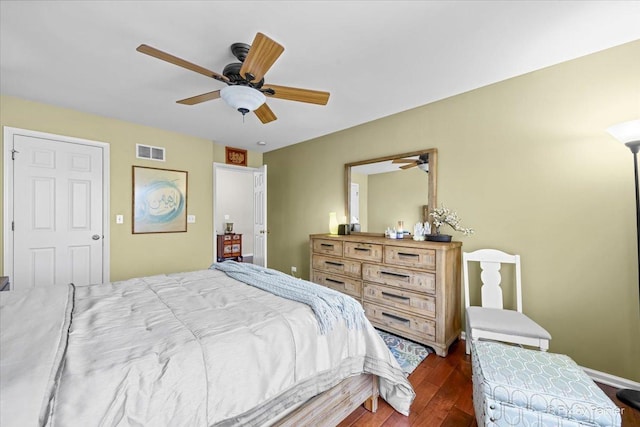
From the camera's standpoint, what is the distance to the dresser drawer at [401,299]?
2412 mm

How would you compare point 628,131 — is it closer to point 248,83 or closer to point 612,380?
point 612,380

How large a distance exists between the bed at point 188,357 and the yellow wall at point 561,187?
1.62 metres

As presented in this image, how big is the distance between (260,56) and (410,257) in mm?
2085

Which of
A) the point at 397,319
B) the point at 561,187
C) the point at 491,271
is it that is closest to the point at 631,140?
the point at 561,187

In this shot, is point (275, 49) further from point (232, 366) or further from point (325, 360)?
point (325, 360)

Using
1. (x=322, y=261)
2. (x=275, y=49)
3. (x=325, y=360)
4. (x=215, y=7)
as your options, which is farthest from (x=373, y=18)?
(x=322, y=261)

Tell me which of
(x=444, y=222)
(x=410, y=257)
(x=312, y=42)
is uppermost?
(x=312, y=42)

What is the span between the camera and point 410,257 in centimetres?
254

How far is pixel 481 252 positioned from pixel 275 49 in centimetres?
242

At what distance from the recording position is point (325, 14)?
5.43 ft

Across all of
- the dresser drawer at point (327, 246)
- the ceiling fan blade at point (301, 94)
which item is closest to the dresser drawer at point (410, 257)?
the dresser drawer at point (327, 246)

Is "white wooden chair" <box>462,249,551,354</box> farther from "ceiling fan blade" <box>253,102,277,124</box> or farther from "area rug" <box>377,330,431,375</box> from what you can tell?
"ceiling fan blade" <box>253,102,277,124</box>

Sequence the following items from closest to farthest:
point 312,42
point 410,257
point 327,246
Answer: point 312,42 → point 410,257 → point 327,246

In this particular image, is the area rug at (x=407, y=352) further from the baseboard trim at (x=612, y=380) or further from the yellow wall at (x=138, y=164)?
the yellow wall at (x=138, y=164)
